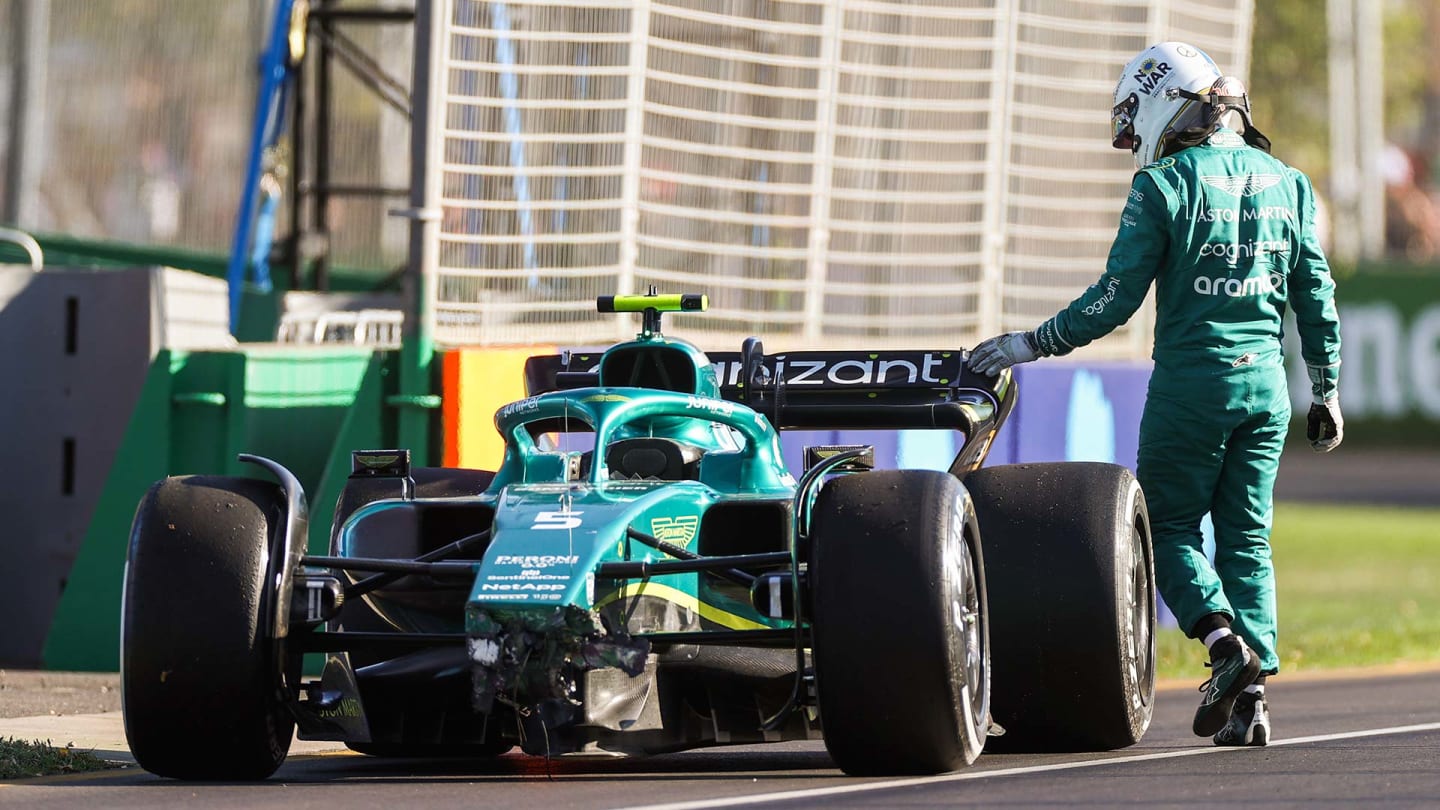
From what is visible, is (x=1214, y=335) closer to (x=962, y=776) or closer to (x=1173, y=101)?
(x=1173, y=101)

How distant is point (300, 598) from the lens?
24.2 feet

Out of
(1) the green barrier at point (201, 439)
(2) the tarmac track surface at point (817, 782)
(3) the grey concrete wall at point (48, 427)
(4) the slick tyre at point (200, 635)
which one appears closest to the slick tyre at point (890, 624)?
(2) the tarmac track surface at point (817, 782)

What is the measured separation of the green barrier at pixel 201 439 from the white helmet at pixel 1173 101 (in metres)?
4.04

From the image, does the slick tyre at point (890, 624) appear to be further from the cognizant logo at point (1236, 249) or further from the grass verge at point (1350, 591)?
the grass verge at point (1350, 591)

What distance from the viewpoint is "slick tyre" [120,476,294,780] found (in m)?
7.17

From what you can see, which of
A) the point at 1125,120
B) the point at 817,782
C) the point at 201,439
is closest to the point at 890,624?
the point at 817,782

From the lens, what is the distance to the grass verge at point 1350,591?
12.8 metres

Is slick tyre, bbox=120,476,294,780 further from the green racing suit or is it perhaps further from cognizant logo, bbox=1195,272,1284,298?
cognizant logo, bbox=1195,272,1284,298

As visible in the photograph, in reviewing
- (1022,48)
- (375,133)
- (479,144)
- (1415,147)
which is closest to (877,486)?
(479,144)

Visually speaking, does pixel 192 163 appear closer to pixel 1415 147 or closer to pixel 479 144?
pixel 479 144

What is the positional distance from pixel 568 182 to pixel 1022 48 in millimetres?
3088

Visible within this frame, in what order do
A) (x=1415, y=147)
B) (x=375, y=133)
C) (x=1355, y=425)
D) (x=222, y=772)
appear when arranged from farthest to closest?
(x=1415, y=147), (x=1355, y=425), (x=375, y=133), (x=222, y=772)

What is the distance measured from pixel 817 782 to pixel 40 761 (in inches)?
96.5

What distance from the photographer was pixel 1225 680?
8117 mm
